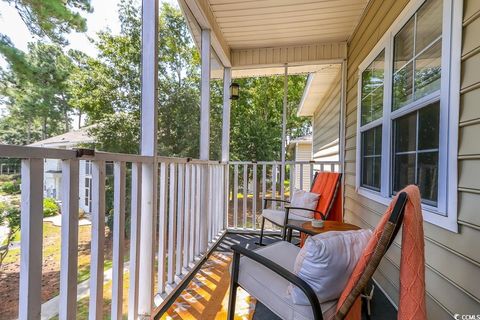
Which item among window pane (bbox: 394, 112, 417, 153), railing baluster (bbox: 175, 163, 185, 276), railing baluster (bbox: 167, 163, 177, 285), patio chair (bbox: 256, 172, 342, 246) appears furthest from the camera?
patio chair (bbox: 256, 172, 342, 246)

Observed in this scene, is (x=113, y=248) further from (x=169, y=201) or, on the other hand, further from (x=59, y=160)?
(x=169, y=201)

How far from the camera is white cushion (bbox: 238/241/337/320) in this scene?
118 cm

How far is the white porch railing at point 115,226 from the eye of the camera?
0.91m

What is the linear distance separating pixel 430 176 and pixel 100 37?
211 cm

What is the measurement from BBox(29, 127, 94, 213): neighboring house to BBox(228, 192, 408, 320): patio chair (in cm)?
83

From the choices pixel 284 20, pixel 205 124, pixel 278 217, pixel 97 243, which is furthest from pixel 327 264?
pixel 284 20

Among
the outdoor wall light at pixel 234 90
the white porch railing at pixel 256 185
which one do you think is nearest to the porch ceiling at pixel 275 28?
the outdoor wall light at pixel 234 90

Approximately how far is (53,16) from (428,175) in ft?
7.25

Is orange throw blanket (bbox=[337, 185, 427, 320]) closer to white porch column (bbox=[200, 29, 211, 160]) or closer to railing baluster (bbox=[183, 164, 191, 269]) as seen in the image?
railing baluster (bbox=[183, 164, 191, 269])

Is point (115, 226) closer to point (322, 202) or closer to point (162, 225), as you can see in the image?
point (162, 225)

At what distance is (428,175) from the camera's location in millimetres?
1706

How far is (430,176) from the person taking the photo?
168 centimetres

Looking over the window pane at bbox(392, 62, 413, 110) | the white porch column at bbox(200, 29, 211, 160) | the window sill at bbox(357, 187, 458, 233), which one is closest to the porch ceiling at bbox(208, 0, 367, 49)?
the white porch column at bbox(200, 29, 211, 160)

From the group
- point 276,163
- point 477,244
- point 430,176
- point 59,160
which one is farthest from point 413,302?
point 276,163
